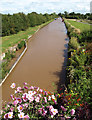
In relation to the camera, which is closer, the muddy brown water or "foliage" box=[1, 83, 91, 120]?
"foliage" box=[1, 83, 91, 120]

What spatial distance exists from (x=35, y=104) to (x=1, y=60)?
5.71 metres

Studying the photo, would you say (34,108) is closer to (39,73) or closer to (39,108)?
(39,108)

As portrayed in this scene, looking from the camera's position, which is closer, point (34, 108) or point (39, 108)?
point (39, 108)

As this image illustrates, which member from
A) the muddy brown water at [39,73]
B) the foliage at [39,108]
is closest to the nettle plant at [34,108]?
the foliage at [39,108]

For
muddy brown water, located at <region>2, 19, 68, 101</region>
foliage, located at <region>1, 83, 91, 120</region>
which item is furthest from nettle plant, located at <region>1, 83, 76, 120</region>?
muddy brown water, located at <region>2, 19, 68, 101</region>

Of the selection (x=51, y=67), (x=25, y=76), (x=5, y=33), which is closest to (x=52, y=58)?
(x=51, y=67)

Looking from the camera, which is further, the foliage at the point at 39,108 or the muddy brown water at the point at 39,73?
the muddy brown water at the point at 39,73

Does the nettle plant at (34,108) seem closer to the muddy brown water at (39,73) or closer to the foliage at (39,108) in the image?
the foliage at (39,108)

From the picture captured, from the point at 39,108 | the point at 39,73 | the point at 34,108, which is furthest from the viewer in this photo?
the point at 39,73

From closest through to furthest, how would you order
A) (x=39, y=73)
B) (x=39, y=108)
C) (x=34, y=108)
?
1. (x=39, y=108)
2. (x=34, y=108)
3. (x=39, y=73)

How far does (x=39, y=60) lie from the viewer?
8062 millimetres

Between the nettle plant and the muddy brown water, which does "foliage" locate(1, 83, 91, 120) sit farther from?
the muddy brown water

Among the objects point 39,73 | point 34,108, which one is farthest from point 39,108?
point 39,73

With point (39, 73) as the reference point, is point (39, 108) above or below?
above
